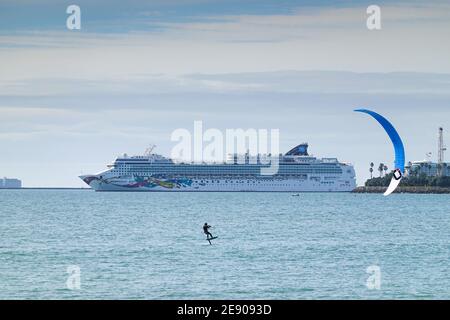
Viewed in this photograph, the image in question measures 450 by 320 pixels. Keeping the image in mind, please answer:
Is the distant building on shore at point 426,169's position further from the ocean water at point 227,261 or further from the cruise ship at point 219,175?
the ocean water at point 227,261

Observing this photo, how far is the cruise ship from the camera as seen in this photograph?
507ft

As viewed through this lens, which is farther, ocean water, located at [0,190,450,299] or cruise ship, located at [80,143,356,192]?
cruise ship, located at [80,143,356,192]

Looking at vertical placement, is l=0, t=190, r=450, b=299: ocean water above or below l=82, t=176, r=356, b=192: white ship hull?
below

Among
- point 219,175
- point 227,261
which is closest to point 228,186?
point 219,175

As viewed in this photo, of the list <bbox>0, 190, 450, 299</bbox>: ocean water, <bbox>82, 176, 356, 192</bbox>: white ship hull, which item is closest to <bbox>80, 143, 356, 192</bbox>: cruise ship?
<bbox>82, 176, 356, 192</bbox>: white ship hull

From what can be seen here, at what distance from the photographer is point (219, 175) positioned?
154750 mm

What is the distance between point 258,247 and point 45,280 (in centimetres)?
1333

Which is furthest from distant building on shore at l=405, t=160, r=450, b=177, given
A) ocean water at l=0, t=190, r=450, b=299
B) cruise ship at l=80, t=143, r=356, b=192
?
ocean water at l=0, t=190, r=450, b=299

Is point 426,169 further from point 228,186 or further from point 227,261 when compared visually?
point 227,261

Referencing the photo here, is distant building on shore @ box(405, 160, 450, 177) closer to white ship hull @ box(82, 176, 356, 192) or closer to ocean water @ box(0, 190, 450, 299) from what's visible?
white ship hull @ box(82, 176, 356, 192)

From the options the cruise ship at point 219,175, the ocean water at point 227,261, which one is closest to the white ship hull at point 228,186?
the cruise ship at point 219,175

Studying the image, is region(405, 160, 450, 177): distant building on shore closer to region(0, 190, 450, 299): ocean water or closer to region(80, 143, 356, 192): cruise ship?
region(80, 143, 356, 192): cruise ship
